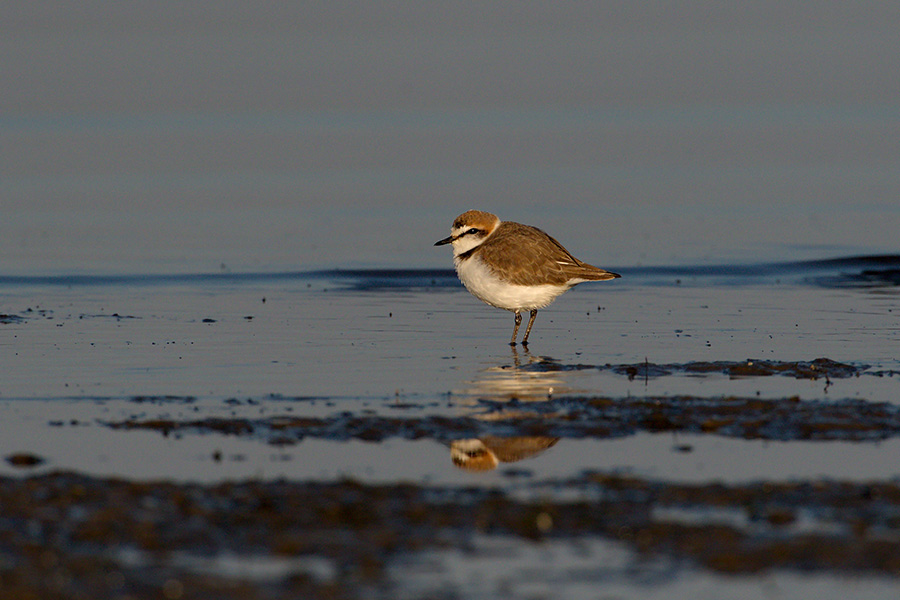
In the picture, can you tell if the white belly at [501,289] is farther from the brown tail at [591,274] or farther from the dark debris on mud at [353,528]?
the dark debris on mud at [353,528]

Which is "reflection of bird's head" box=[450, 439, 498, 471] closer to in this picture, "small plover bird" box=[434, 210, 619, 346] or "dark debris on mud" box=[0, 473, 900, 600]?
"dark debris on mud" box=[0, 473, 900, 600]

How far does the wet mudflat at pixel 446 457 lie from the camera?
683 centimetres

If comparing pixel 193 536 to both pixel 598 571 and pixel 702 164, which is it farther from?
pixel 702 164

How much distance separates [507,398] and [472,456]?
2456mm

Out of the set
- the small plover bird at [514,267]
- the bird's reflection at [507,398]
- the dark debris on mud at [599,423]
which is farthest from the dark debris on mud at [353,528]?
the small plover bird at [514,267]

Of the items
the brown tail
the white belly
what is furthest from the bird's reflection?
the brown tail

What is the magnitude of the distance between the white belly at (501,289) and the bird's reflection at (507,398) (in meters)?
0.93

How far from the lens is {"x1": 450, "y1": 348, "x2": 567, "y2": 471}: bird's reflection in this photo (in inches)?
373

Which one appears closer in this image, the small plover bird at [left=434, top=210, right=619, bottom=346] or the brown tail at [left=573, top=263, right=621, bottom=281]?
the small plover bird at [left=434, top=210, right=619, bottom=346]

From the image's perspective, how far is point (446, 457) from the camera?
9.47m

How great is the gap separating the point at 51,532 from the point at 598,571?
319 centimetres

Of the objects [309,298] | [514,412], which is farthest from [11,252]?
[514,412]

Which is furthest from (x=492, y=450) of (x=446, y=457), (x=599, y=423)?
(x=599, y=423)

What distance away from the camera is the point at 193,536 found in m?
7.25
